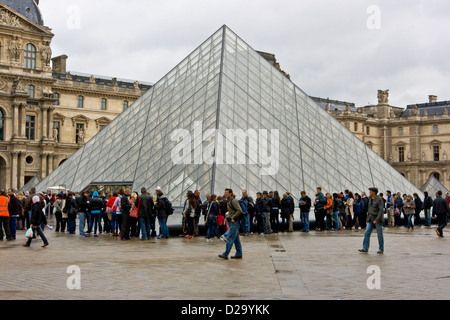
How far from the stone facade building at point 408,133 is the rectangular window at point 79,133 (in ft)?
112

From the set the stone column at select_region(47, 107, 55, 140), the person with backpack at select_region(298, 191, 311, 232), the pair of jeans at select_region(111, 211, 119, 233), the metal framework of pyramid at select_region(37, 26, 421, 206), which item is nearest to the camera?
the pair of jeans at select_region(111, 211, 119, 233)

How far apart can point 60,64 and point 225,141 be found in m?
49.2

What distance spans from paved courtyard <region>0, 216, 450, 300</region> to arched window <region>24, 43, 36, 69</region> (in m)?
41.5

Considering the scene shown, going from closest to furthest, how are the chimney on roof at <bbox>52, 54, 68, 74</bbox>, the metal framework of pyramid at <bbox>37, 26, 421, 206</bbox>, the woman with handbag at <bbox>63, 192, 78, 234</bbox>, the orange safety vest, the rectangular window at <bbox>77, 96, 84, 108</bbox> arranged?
the orange safety vest < the woman with handbag at <bbox>63, 192, 78, 234</bbox> < the metal framework of pyramid at <bbox>37, 26, 421, 206</bbox> < the rectangular window at <bbox>77, 96, 84, 108</bbox> < the chimney on roof at <bbox>52, 54, 68, 74</bbox>

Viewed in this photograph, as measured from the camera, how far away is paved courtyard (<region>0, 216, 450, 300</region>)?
6.66 m

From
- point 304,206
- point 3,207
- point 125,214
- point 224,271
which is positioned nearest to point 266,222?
point 304,206

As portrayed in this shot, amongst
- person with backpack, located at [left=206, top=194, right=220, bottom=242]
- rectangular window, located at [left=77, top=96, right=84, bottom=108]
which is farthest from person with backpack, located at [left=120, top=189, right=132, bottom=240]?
rectangular window, located at [left=77, top=96, right=84, bottom=108]

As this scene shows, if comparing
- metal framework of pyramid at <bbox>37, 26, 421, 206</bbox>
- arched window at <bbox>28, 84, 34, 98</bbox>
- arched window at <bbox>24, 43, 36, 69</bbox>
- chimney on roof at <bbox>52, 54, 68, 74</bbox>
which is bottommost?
metal framework of pyramid at <bbox>37, 26, 421, 206</bbox>

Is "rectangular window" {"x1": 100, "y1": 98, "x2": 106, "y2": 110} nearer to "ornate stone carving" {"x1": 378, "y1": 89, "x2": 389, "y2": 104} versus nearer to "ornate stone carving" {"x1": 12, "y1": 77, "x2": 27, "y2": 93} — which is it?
"ornate stone carving" {"x1": 12, "y1": 77, "x2": 27, "y2": 93}

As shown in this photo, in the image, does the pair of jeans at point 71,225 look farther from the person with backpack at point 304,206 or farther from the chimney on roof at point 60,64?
the chimney on roof at point 60,64

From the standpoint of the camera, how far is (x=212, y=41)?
1017 inches

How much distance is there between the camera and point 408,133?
272 feet

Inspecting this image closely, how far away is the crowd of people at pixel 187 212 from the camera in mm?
14289

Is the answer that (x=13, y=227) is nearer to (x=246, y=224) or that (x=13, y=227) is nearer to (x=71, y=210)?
(x=71, y=210)
